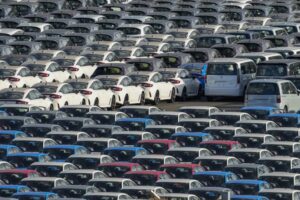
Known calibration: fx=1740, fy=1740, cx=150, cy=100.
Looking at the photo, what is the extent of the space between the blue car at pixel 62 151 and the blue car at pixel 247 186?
6.48 metres

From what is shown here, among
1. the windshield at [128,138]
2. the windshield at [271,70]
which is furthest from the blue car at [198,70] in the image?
the windshield at [128,138]

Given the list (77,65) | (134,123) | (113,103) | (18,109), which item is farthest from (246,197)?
(77,65)

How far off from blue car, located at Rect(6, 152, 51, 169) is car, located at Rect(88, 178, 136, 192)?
3985mm

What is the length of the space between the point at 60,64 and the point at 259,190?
71.4ft

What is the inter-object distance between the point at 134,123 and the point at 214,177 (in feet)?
27.5

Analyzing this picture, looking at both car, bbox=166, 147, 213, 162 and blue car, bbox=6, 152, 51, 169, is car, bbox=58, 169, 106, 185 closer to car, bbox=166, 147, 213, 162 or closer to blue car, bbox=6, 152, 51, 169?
blue car, bbox=6, 152, 51, 169

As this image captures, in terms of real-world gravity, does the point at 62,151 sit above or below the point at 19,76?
below

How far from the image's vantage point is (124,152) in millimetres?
49062

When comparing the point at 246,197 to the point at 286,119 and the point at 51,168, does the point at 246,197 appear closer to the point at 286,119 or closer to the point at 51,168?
the point at 51,168

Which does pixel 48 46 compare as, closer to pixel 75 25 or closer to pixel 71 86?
pixel 75 25

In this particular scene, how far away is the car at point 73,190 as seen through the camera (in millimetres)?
43844

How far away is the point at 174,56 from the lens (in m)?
64.9

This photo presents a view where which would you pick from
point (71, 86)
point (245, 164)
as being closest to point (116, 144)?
point (245, 164)

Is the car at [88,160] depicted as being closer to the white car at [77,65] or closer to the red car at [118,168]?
the red car at [118,168]
